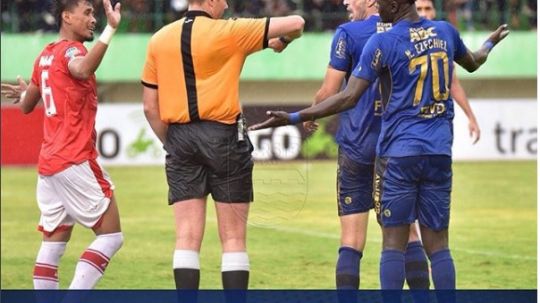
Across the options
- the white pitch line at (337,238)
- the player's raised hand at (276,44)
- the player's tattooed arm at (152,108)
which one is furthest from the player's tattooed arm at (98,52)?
the white pitch line at (337,238)

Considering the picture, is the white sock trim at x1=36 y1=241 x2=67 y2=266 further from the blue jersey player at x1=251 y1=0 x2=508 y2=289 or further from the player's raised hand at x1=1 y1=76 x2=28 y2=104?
the blue jersey player at x1=251 y1=0 x2=508 y2=289

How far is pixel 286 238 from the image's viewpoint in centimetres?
1516

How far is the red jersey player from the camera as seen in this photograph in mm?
8234

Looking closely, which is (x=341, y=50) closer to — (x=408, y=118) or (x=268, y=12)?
(x=408, y=118)

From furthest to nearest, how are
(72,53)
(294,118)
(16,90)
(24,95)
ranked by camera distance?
1. (16,90)
2. (24,95)
3. (72,53)
4. (294,118)

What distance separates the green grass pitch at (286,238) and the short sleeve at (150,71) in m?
1.01

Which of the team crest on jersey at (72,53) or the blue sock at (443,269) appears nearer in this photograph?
the blue sock at (443,269)

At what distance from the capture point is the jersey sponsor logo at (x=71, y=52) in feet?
26.8

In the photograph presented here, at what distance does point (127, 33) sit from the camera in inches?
1276

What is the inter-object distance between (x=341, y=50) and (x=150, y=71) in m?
1.25

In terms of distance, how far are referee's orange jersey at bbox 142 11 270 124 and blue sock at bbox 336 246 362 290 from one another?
1.31m

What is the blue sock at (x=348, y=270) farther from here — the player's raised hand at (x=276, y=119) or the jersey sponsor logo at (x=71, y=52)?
the jersey sponsor logo at (x=71, y=52)

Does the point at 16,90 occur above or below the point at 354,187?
above

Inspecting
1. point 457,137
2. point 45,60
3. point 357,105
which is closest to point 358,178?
point 357,105
